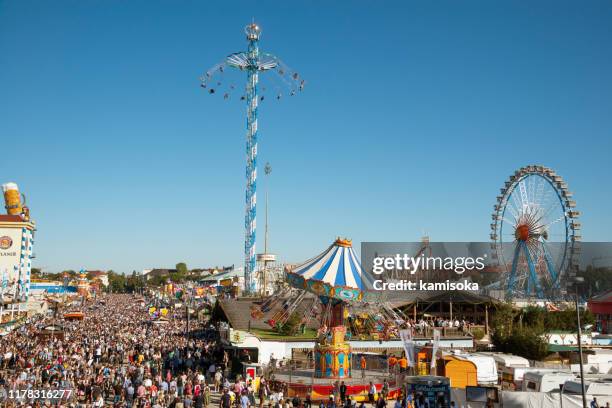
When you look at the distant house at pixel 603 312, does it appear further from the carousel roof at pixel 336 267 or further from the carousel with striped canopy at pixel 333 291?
the carousel with striped canopy at pixel 333 291

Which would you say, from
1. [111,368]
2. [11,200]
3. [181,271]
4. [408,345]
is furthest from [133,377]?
[181,271]

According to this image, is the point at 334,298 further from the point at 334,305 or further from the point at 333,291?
the point at 333,291

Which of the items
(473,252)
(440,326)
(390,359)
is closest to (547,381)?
(390,359)

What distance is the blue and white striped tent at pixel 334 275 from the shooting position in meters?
21.0

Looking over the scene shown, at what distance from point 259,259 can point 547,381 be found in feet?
171

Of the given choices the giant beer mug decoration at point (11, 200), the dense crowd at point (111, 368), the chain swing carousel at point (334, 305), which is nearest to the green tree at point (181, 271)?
the giant beer mug decoration at point (11, 200)

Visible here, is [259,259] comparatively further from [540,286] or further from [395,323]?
[395,323]

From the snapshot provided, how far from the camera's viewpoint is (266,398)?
19016 mm

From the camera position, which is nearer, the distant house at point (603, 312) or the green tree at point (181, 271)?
the distant house at point (603, 312)

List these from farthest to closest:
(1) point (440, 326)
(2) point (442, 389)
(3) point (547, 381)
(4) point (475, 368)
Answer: (1) point (440, 326)
(4) point (475, 368)
(3) point (547, 381)
(2) point (442, 389)

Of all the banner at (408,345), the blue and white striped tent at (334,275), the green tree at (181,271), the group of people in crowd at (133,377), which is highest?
the green tree at (181,271)

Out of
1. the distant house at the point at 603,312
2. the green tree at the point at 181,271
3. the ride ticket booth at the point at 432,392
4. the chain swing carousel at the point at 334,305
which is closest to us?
the ride ticket booth at the point at 432,392

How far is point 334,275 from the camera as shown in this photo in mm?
21531

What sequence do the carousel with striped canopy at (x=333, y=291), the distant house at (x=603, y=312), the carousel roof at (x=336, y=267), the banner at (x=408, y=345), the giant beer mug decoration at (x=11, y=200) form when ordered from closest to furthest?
the banner at (x=408, y=345)
the carousel with striped canopy at (x=333, y=291)
the carousel roof at (x=336, y=267)
the distant house at (x=603, y=312)
the giant beer mug decoration at (x=11, y=200)
